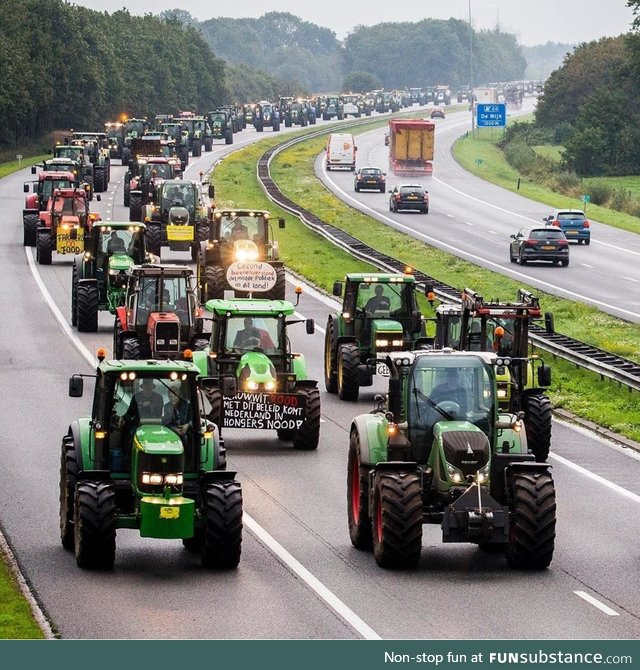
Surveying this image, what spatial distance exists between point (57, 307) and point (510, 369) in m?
24.1

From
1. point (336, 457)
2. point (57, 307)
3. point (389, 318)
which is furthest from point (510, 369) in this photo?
point (57, 307)

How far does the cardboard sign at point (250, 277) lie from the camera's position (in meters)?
40.7

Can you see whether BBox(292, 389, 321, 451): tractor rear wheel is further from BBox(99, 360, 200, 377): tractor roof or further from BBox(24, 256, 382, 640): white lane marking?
BBox(99, 360, 200, 377): tractor roof

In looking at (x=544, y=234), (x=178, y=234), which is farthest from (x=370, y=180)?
(x=178, y=234)

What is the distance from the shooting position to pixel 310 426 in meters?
30.5

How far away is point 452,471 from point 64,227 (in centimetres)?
4225

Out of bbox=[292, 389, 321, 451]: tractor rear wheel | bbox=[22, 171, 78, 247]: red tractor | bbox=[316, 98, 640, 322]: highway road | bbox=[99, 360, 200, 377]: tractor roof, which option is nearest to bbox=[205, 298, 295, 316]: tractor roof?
bbox=[292, 389, 321, 451]: tractor rear wheel

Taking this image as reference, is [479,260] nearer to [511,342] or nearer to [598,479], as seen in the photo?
[511,342]

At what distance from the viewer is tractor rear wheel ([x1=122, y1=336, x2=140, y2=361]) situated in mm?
36969

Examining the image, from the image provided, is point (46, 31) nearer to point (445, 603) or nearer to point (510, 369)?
point (510, 369)

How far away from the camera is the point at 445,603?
65.9ft

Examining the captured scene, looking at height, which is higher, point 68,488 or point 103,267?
point 68,488

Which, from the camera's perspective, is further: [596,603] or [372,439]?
[372,439]

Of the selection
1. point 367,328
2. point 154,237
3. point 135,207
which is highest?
point 367,328
